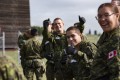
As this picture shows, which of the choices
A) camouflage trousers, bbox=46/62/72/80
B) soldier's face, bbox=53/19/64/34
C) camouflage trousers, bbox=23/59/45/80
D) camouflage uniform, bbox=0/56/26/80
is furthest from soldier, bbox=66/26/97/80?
camouflage trousers, bbox=23/59/45/80

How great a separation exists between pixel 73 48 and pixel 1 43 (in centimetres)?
1712

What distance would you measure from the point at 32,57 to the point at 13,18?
1389cm

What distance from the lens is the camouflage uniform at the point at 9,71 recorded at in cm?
358

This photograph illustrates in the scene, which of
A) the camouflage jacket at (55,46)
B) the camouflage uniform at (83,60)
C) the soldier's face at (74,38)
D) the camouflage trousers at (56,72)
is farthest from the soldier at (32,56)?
the soldier's face at (74,38)

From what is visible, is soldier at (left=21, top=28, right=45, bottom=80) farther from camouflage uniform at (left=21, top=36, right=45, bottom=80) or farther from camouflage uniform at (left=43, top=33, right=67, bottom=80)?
camouflage uniform at (left=43, top=33, right=67, bottom=80)

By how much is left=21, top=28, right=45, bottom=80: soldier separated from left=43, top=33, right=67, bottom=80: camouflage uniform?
190 cm

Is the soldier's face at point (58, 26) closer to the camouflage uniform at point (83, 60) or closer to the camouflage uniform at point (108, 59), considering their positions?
the camouflage uniform at point (83, 60)

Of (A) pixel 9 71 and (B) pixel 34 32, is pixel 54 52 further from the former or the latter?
(A) pixel 9 71

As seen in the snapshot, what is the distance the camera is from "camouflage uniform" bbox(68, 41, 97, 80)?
691cm

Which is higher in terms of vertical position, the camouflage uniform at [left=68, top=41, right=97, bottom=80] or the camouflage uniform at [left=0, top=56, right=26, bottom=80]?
the camouflage uniform at [left=0, top=56, right=26, bottom=80]

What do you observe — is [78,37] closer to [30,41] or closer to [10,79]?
[10,79]

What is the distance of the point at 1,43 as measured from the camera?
23297mm

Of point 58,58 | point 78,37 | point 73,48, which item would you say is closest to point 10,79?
point 73,48

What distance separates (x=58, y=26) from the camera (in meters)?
9.20
